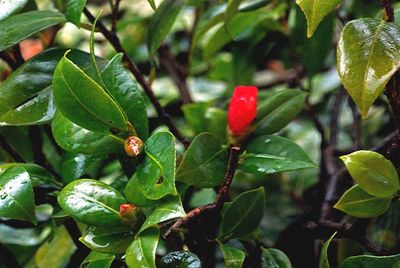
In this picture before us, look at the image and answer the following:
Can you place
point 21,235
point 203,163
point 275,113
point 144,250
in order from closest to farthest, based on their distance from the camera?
point 144,250, point 203,163, point 275,113, point 21,235

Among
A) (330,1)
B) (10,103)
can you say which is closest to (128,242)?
(10,103)

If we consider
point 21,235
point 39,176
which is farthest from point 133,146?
point 21,235

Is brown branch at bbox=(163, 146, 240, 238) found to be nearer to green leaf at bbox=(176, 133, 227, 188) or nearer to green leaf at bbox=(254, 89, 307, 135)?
green leaf at bbox=(176, 133, 227, 188)

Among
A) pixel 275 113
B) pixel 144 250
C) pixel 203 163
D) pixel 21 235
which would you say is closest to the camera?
pixel 144 250

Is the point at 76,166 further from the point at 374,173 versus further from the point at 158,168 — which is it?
the point at 374,173

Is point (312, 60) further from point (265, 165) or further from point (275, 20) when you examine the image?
point (265, 165)

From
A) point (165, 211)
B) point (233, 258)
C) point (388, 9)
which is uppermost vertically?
point (388, 9)
